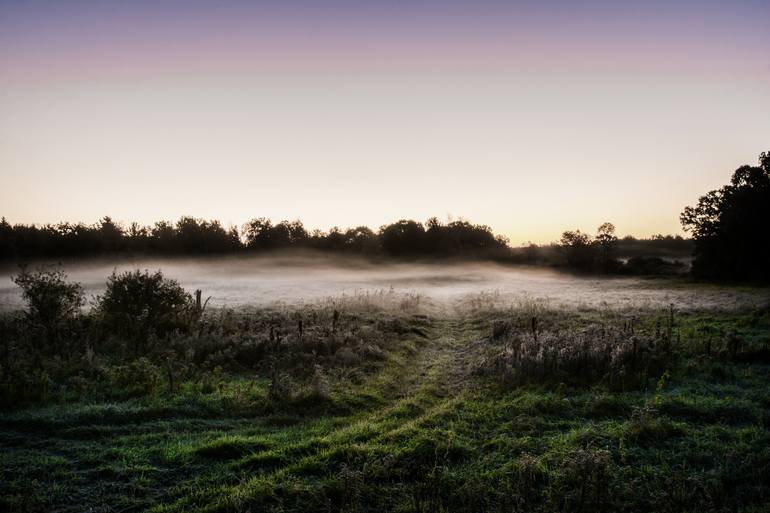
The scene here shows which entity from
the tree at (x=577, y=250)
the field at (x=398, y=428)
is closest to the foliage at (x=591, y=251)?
the tree at (x=577, y=250)

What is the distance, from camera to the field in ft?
19.1

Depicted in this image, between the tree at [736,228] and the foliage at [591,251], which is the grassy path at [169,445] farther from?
the foliage at [591,251]

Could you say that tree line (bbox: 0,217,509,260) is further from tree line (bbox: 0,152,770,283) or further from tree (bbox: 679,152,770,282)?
tree (bbox: 679,152,770,282)

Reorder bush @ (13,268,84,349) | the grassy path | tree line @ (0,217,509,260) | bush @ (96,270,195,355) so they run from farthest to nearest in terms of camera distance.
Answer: tree line @ (0,217,509,260), bush @ (96,270,195,355), bush @ (13,268,84,349), the grassy path

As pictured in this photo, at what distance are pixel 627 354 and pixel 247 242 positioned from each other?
278 ft

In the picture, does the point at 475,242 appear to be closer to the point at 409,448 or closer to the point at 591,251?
the point at 591,251

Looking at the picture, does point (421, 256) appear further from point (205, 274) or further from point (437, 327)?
point (437, 327)

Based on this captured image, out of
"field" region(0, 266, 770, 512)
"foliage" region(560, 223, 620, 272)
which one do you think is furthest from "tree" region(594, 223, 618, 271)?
"field" region(0, 266, 770, 512)

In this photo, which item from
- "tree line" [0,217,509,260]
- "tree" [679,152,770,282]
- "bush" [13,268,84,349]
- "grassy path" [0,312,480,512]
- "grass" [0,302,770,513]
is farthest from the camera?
"tree line" [0,217,509,260]

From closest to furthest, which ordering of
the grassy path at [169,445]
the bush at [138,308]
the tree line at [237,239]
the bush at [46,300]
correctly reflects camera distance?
1. the grassy path at [169,445]
2. the bush at [46,300]
3. the bush at [138,308]
4. the tree line at [237,239]

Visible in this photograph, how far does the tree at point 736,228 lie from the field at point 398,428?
39118mm

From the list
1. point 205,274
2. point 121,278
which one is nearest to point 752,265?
point 121,278

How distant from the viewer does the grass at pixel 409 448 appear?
5.73m

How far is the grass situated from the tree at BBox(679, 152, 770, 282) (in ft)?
145
